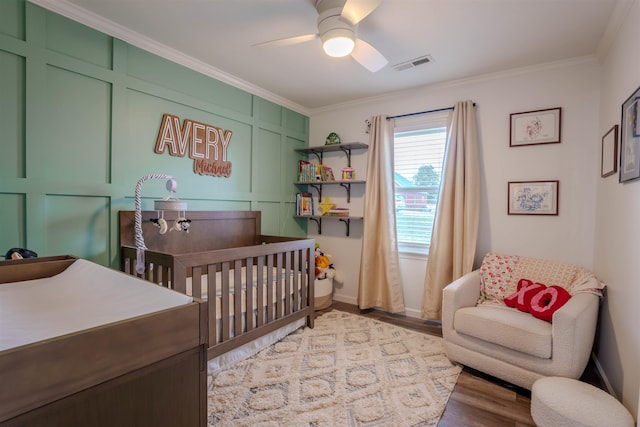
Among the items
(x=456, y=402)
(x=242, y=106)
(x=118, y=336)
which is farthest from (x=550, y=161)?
(x=118, y=336)

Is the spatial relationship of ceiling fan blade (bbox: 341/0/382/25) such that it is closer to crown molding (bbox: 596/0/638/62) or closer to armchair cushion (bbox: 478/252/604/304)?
crown molding (bbox: 596/0/638/62)

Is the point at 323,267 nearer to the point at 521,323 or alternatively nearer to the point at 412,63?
the point at 521,323

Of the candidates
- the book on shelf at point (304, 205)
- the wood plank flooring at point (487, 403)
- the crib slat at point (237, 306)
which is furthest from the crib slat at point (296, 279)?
the wood plank flooring at point (487, 403)

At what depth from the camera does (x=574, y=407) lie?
141cm

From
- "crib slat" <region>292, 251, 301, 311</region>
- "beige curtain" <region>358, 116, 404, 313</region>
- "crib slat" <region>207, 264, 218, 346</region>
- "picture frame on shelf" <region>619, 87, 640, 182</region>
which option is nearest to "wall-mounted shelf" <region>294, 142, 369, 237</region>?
"beige curtain" <region>358, 116, 404, 313</region>

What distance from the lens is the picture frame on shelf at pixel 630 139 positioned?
5.11 feet

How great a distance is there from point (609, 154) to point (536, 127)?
2.24 ft

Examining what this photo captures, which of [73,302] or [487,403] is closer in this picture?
[73,302]

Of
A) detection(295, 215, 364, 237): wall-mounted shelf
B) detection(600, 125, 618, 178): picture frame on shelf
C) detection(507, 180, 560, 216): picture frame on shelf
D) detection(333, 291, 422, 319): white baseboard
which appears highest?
detection(600, 125, 618, 178): picture frame on shelf

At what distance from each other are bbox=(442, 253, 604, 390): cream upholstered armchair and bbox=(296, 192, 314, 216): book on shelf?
1.96 meters

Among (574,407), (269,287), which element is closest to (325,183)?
(269,287)

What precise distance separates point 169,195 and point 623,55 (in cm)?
320

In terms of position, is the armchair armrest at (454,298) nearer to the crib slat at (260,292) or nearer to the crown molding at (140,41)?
the crib slat at (260,292)

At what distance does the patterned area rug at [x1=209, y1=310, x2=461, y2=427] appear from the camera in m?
1.70
